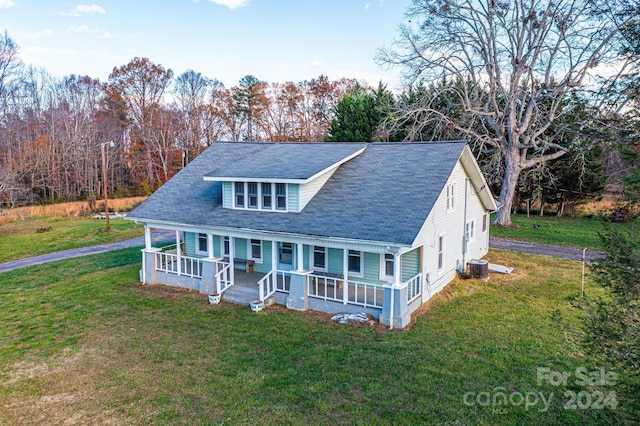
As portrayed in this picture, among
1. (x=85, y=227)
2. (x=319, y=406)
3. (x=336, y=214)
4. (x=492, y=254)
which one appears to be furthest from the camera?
(x=85, y=227)

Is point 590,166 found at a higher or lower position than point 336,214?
higher

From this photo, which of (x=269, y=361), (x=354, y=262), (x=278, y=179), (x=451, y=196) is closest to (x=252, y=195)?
(x=278, y=179)

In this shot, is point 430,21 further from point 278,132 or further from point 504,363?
point 278,132

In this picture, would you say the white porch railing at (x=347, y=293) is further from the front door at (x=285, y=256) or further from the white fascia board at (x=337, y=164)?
the white fascia board at (x=337, y=164)

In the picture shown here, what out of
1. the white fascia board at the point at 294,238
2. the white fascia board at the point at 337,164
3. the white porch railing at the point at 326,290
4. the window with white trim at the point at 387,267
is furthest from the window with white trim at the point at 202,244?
the window with white trim at the point at 387,267

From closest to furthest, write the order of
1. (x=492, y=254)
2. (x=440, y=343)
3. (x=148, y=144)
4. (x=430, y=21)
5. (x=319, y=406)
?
(x=319, y=406) → (x=440, y=343) → (x=492, y=254) → (x=430, y=21) → (x=148, y=144)

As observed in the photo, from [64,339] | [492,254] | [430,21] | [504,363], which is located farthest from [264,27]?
[504,363]

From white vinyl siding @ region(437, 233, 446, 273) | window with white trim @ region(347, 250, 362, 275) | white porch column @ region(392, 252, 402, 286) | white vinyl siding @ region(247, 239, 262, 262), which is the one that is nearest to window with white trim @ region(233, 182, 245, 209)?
white vinyl siding @ region(247, 239, 262, 262)

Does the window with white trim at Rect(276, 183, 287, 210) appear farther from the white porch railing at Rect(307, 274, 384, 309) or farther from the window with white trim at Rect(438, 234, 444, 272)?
the window with white trim at Rect(438, 234, 444, 272)
